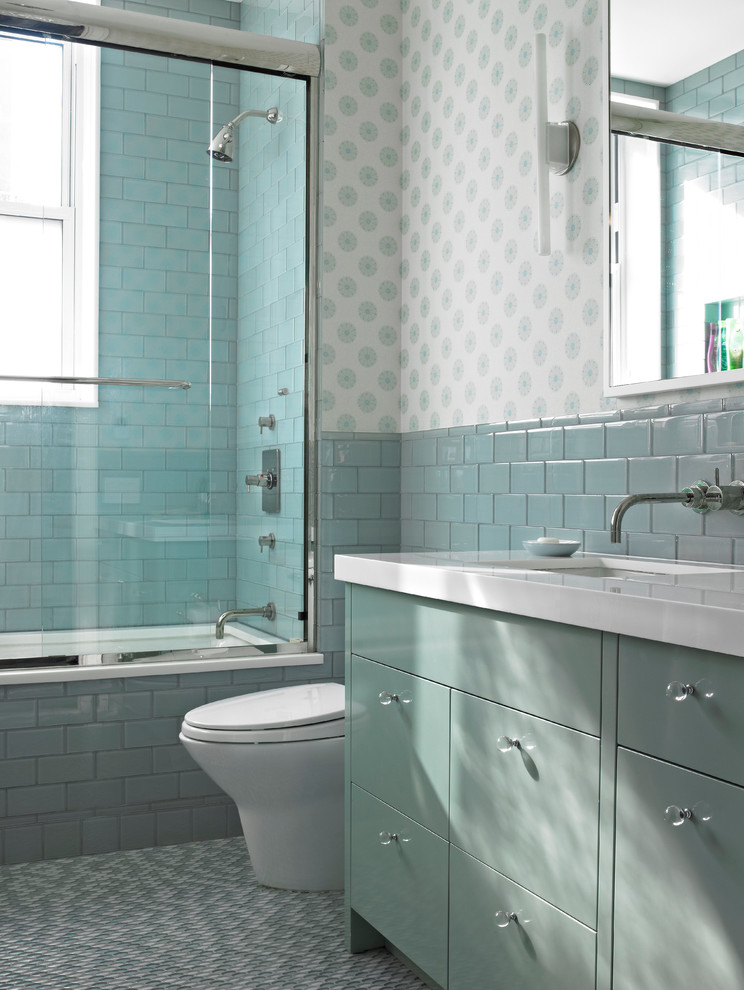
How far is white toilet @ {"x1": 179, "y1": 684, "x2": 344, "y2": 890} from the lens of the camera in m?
2.41

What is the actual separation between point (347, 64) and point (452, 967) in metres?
2.62

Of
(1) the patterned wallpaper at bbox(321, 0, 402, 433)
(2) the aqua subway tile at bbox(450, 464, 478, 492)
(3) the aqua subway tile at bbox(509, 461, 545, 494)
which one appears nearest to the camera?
(3) the aqua subway tile at bbox(509, 461, 545, 494)

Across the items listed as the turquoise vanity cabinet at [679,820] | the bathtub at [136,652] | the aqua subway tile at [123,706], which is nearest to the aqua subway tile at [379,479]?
the bathtub at [136,652]

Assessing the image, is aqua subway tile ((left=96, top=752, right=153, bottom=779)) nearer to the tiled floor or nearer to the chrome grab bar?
the tiled floor

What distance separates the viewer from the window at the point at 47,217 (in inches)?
111

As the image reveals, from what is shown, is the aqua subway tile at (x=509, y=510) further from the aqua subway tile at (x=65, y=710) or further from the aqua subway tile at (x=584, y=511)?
the aqua subway tile at (x=65, y=710)

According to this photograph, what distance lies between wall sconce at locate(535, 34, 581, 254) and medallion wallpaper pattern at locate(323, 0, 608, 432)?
0.10 feet

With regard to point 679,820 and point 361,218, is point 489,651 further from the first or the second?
point 361,218

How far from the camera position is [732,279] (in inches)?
72.4

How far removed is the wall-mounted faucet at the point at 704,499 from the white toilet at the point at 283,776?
1.01 meters

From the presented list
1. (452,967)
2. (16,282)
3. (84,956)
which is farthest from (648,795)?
(16,282)

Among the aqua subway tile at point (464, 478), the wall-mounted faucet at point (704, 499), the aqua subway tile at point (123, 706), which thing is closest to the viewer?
the wall-mounted faucet at point (704, 499)

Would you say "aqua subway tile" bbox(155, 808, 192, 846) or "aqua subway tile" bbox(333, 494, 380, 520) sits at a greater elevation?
"aqua subway tile" bbox(333, 494, 380, 520)

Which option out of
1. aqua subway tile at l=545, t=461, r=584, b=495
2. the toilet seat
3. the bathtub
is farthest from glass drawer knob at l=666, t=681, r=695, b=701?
the bathtub
